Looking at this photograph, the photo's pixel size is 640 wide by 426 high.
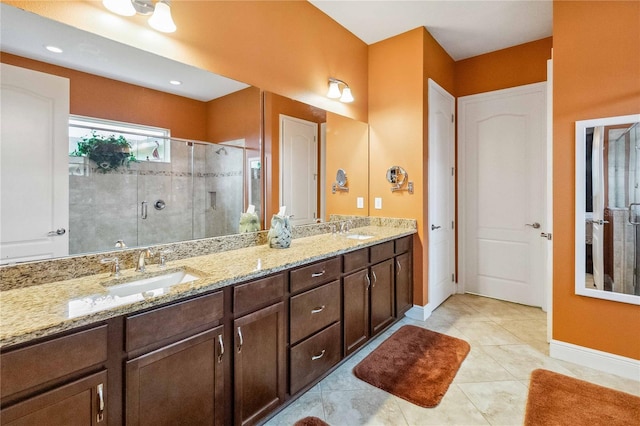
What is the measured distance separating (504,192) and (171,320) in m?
3.74

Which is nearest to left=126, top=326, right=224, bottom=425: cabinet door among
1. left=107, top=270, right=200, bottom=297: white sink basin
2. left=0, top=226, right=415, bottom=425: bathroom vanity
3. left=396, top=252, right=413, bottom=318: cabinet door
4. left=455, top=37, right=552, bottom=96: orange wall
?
left=0, top=226, right=415, bottom=425: bathroom vanity

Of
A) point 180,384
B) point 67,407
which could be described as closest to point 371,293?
point 180,384

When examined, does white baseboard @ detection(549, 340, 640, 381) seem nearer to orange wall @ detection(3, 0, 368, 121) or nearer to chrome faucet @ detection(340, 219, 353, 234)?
chrome faucet @ detection(340, 219, 353, 234)

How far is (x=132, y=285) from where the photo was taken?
4.76 ft

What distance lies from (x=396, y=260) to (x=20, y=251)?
2.57 m

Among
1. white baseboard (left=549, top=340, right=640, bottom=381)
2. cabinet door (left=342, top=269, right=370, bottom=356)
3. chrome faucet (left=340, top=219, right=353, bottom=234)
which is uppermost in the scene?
chrome faucet (left=340, top=219, right=353, bottom=234)

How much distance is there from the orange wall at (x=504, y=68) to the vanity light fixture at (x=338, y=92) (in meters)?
1.76

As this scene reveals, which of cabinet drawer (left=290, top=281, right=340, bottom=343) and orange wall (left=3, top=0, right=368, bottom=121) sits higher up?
orange wall (left=3, top=0, right=368, bottom=121)

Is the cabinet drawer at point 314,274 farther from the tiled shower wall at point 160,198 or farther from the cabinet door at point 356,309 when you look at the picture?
the tiled shower wall at point 160,198

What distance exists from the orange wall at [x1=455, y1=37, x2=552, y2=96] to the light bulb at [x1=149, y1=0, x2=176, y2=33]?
348 cm

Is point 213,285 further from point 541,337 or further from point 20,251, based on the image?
point 541,337

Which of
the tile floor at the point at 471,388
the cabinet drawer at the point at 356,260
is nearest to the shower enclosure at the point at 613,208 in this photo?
the tile floor at the point at 471,388

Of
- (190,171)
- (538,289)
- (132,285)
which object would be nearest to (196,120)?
(190,171)

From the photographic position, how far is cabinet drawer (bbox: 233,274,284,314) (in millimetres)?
1494
